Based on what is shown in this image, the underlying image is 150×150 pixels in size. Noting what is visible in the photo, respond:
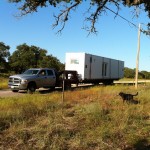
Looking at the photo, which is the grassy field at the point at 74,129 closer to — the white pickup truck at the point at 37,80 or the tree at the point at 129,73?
the white pickup truck at the point at 37,80

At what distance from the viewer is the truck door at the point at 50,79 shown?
29344 millimetres

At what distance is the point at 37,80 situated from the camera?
28328mm

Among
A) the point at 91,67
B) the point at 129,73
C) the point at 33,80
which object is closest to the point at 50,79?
the point at 33,80

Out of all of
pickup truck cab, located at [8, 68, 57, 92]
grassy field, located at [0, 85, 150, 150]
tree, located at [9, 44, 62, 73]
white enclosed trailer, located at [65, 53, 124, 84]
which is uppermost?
tree, located at [9, 44, 62, 73]

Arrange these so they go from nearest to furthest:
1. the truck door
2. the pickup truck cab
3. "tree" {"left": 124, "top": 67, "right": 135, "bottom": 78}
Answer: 1. the pickup truck cab
2. the truck door
3. "tree" {"left": 124, "top": 67, "right": 135, "bottom": 78}

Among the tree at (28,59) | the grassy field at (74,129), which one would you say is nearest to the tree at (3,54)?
the tree at (28,59)

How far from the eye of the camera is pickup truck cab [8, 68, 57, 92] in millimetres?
27312

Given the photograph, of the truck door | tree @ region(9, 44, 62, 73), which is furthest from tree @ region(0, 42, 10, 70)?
the truck door

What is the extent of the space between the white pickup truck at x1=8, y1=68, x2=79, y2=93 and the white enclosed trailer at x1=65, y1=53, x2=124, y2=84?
3.29m

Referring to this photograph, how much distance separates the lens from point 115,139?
391 inches

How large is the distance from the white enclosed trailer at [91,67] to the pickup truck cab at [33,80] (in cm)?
531

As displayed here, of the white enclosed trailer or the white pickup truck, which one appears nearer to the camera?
Result: the white pickup truck

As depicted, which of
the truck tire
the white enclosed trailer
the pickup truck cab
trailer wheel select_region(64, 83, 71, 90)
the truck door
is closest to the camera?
the pickup truck cab

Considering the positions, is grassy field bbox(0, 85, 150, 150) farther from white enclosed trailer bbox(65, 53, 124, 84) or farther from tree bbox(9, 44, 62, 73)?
tree bbox(9, 44, 62, 73)
